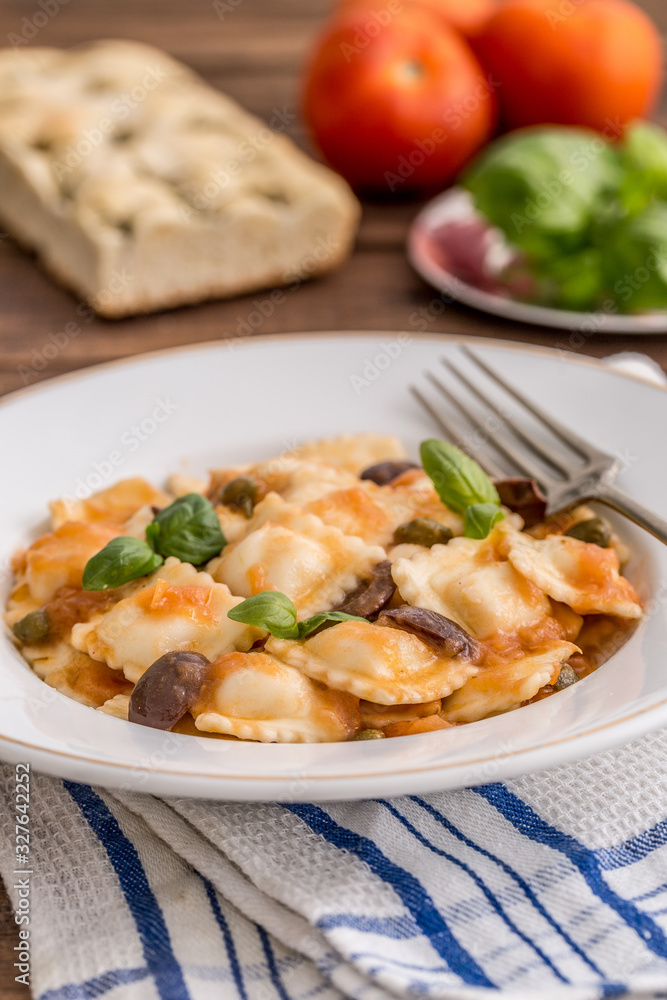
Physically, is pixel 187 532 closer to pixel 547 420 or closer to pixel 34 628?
pixel 34 628

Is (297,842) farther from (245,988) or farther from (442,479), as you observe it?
(442,479)

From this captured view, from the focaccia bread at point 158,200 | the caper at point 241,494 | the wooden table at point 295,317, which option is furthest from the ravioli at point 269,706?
the focaccia bread at point 158,200

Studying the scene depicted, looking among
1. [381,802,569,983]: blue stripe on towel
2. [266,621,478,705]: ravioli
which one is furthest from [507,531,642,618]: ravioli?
[381,802,569,983]: blue stripe on towel

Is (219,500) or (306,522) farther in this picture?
(219,500)

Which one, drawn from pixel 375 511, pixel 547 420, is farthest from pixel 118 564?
pixel 547 420

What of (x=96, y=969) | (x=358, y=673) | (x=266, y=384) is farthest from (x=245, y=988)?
(x=266, y=384)

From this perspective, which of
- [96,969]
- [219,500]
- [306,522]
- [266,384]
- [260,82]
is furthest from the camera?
[260,82]

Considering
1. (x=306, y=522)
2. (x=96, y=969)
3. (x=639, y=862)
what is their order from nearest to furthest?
(x=96, y=969)
(x=639, y=862)
(x=306, y=522)
